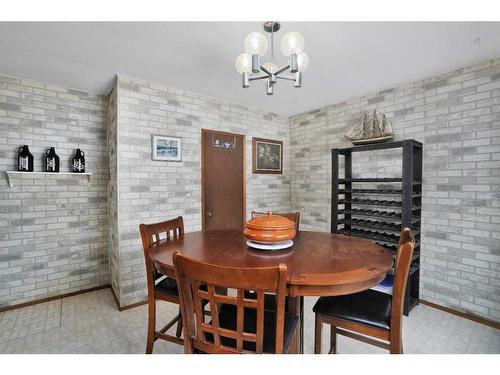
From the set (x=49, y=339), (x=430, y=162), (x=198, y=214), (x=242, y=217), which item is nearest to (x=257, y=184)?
(x=242, y=217)

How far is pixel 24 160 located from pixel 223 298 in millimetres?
2992

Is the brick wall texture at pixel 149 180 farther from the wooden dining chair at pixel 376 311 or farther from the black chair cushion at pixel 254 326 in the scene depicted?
the black chair cushion at pixel 254 326

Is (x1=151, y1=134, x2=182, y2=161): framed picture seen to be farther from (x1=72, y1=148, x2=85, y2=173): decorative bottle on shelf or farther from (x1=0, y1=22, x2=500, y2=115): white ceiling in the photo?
(x1=72, y1=148, x2=85, y2=173): decorative bottle on shelf

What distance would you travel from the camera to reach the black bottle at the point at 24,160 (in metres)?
2.77

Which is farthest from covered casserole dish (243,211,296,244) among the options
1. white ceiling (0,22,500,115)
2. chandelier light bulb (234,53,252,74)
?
white ceiling (0,22,500,115)

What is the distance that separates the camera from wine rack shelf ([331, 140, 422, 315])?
8.69ft

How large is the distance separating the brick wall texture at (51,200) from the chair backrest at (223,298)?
8.81 feet

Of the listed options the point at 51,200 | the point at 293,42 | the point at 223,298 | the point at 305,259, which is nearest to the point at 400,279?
the point at 305,259

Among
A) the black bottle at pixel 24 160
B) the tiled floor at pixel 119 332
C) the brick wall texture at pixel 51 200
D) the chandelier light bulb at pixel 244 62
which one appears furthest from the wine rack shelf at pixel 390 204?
the black bottle at pixel 24 160

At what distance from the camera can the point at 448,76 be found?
8.85 feet

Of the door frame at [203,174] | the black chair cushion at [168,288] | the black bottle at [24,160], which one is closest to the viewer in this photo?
the black chair cushion at [168,288]

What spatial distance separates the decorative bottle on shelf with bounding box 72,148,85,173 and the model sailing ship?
3396 millimetres

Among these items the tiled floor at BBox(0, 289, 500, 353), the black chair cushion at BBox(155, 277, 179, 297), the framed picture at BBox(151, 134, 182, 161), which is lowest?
the tiled floor at BBox(0, 289, 500, 353)

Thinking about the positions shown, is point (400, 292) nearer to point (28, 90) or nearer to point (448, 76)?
point (448, 76)
